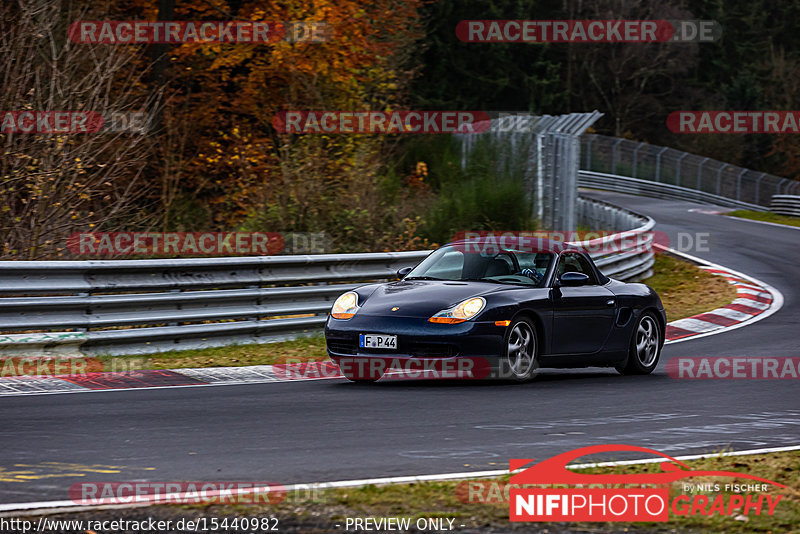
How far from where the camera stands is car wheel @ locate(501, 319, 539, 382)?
10.2m

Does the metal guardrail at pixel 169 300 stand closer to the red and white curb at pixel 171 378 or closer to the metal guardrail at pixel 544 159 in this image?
the red and white curb at pixel 171 378

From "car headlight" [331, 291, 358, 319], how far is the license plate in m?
0.32

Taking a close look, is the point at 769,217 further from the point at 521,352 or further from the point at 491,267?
the point at 521,352

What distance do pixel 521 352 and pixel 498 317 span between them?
524mm

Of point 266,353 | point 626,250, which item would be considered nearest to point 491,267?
point 266,353

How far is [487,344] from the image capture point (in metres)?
10.0

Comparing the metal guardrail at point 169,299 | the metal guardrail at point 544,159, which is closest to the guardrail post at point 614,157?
the metal guardrail at point 544,159

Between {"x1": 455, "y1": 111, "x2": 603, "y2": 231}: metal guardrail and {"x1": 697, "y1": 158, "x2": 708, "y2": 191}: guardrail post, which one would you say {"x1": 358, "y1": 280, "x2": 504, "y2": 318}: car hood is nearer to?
{"x1": 455, "y1": 111, "x2": 603, "y2": 231}: metal guardrail

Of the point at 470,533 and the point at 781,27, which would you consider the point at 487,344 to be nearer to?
the point at 470,533

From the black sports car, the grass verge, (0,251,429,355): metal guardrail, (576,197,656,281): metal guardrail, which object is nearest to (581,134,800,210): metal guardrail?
(576,197,656,281): metal guardrail

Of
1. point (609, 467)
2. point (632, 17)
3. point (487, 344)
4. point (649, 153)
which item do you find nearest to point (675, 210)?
point (649, 153)

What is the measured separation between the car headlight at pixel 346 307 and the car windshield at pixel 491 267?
0.83 m

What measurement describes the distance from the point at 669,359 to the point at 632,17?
60.0 meters

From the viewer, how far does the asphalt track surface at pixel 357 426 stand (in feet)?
20.9
